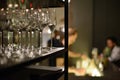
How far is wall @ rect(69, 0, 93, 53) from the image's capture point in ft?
16.2

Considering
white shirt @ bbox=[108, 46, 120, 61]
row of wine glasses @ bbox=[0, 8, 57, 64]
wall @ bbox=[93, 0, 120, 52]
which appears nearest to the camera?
row of wine glasses @ bbox=[0, 8, 57, 64]

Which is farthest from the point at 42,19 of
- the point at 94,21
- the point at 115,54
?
the point at 94,21

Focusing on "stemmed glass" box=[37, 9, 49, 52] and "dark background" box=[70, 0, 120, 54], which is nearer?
"stemmed glass" box=[37, 9, 49, 52]

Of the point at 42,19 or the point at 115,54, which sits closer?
the point at 42,19

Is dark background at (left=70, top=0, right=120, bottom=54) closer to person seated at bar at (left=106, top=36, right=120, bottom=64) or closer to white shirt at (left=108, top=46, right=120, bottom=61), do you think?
person seated at bar at (left=106, top=36, right=120, bottom=64)

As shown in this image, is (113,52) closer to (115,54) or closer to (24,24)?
(115,54)

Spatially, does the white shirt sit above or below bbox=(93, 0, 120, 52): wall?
below

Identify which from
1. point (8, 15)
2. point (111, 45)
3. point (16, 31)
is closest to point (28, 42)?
point (16, 31)

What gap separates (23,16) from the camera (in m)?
1.29

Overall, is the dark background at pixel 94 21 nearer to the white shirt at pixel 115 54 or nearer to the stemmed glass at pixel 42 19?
the white shirt at pixel 115 54

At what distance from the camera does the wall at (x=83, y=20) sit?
16.2 ft

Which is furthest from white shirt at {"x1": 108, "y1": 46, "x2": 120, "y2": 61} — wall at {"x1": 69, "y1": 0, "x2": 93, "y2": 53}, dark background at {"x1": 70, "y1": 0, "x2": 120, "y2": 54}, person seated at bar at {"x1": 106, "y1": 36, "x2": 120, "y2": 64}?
wall at {"x1": 69, "y1": 0, "x2": 93, "y2": 53}

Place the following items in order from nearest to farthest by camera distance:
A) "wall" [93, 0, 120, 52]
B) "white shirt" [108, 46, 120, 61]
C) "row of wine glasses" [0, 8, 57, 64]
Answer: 1. "row of wine glasses" [0, 8, 57, 64]
2. "white shirt" [108, 46, 120, 61]
3. "wall" [93, 0, 120, 52]

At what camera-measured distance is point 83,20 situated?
16.4 ft
